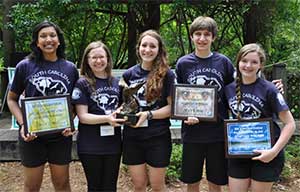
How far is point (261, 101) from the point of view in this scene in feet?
10.1

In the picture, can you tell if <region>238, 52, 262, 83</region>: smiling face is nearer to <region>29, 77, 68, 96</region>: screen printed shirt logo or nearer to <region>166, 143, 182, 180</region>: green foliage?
<region>29, 77, 68, 96</region>: screen printed shirt logo

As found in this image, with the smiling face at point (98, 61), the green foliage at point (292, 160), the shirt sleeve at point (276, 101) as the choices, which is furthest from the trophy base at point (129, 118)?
the green foliage at point (292, 160)

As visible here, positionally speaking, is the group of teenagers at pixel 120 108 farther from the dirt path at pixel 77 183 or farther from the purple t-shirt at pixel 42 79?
the dirt path at pixel 77 183

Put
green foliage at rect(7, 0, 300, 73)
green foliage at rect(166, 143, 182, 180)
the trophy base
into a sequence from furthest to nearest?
green foliage at rect(7, 0, 300, 73) < green foliage at rect(166, 143, 182, 180) < the trophy base

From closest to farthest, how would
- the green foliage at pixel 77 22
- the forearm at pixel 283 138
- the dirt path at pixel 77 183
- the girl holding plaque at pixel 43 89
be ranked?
the forearm at pixel 283 138, the girl holding plaque at pixel 43 89, the dirt path at pixel 77 183, the green foliage at pixel 77 22

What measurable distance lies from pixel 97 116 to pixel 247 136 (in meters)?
1.17

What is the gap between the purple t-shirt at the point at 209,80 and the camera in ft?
10.9

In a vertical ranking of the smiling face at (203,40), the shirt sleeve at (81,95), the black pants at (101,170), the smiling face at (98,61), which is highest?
the smiling face at (203,40)

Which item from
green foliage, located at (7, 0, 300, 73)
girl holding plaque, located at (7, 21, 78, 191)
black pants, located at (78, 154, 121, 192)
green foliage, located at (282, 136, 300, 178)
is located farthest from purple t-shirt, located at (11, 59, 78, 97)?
green foliage, located at (7, 0, 300, 73)

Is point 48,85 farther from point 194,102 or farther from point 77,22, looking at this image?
point 77,22

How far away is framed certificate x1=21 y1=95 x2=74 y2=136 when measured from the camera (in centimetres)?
319

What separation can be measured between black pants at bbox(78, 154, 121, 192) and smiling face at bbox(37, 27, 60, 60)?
0.89m

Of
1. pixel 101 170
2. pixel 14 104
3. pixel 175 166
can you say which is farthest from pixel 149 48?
pixel 175 166

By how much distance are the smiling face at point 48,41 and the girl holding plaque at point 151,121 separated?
0.65 metres
